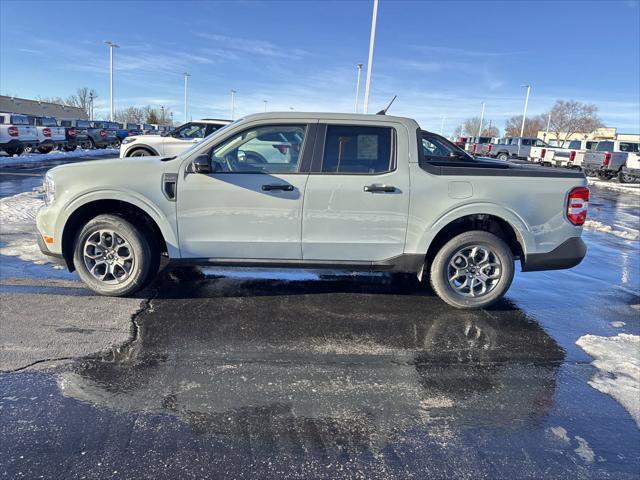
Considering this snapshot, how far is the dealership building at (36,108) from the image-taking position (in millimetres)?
68062

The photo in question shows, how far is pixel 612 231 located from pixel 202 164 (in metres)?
9.32

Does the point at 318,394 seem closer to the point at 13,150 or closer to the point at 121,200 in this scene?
the point at 121,200

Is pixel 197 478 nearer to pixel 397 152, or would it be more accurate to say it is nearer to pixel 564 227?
pixel 397 152

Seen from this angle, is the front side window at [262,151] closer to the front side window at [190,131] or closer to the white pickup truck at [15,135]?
the front side window at [190,131]

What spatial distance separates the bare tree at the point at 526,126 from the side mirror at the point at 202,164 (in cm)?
10461

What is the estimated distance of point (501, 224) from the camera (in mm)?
4746

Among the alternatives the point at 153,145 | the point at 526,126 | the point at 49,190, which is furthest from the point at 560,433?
the point at 526,126

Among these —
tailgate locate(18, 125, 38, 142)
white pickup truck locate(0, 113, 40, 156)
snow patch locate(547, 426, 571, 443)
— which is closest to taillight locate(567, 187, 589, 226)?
snow patch locate(547, 426, 571, 443)

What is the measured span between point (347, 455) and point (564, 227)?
3324mm

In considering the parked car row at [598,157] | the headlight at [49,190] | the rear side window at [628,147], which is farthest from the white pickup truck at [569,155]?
the headlight at [49,190]

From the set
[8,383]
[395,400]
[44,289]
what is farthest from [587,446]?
[44,289]

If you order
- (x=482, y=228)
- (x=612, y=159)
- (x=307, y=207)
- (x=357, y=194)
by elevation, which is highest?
(x=612, y=159)

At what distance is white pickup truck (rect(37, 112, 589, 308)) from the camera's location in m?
4.41

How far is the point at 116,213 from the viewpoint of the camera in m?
4.59
